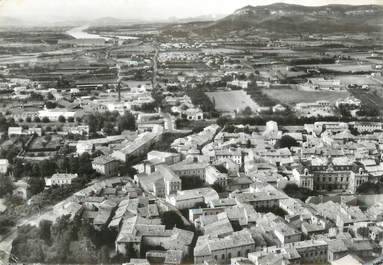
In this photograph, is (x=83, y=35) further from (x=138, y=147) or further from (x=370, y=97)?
(x=370, y=97)

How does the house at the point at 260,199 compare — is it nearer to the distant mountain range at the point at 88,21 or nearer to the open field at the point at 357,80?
the distant mountain range at the point at 88,21

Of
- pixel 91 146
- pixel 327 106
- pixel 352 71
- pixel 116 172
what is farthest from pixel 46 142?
pixel 352 71

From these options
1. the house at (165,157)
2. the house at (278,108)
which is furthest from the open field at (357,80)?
the house at (165,157)

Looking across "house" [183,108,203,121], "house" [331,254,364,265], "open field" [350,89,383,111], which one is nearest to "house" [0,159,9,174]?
"house" [183,108,203,121]

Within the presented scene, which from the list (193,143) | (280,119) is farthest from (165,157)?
(280,119)

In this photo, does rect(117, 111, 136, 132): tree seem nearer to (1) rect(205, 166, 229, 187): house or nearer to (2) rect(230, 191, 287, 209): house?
(1) rect(205, 166, 229, 187): house

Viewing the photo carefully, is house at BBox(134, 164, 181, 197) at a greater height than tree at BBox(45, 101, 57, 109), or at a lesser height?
lesser
